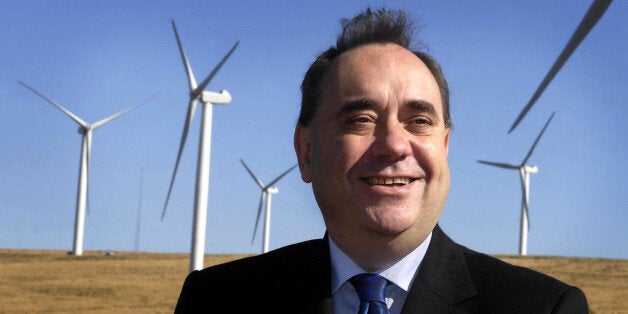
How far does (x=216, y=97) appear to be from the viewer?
32.2 m

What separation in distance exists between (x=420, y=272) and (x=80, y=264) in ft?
198

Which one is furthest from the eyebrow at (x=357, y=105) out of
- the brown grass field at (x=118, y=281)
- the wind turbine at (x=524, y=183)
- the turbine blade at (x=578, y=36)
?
the wind turbine at (x=524, y=183)

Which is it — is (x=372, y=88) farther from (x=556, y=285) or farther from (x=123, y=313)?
(x=123, y=313)

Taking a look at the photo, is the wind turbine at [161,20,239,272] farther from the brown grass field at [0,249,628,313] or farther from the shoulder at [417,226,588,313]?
the shoulder at [417,226,588,313]

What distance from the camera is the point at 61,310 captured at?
1400 inches

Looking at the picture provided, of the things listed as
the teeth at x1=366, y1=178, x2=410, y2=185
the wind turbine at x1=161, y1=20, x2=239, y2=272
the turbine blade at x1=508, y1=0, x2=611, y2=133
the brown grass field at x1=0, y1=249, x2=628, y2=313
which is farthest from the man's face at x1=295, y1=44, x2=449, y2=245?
the brown grass field at x1=0, y1=249, x2=628, y2=313

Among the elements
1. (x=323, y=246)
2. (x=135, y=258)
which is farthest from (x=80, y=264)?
(x=323, y=246)

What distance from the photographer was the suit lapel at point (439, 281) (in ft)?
11.3

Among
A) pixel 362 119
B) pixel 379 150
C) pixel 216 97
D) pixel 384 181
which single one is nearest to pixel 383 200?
pixel 384 181

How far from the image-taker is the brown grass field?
3733cm

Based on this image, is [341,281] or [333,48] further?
[333,48]

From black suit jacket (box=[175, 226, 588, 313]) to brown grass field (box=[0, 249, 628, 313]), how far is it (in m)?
30.6

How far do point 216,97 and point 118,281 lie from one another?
2050 cm

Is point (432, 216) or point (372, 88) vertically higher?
point (372, 88)
